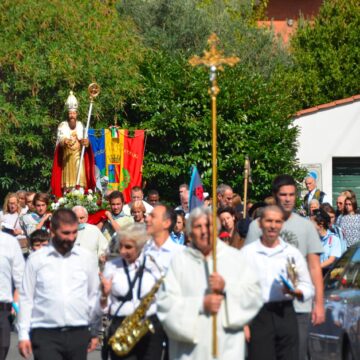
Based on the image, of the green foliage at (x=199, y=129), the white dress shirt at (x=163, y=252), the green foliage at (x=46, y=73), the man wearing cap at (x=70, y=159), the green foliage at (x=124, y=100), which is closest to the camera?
the white dress shirt at (x=163, y=252)

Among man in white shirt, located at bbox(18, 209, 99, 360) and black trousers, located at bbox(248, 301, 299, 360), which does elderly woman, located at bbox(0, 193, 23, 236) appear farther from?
black trousers, located at bbox(248, 301, 299, 360)

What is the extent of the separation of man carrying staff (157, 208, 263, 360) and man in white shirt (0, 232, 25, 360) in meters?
3.04

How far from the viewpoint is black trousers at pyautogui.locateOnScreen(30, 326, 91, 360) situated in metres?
9.45

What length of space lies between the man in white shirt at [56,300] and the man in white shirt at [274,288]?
1.27 metres

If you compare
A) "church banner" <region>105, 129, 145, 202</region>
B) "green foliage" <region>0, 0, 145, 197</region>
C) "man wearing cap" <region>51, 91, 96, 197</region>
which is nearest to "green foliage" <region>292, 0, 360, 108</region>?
"green foliage" <region>0, 0, 145, 197</region>

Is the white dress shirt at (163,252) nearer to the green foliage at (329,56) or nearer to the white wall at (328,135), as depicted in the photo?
the white wall at (328,135)

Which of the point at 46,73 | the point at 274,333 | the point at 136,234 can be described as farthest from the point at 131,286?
the point at 46,73

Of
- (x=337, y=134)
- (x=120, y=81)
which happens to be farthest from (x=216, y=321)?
(x=337, y=134)

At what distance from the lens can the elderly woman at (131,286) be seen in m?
9.54

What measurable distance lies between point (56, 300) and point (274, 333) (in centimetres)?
164

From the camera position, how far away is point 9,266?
11.1 metres

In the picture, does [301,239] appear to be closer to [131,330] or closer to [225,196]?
[131,330]

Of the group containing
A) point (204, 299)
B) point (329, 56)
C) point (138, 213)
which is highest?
point (329, 56)

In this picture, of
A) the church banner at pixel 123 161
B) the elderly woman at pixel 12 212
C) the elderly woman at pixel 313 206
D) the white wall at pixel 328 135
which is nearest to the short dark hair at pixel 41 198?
the elderly woman at pixel 12 212
